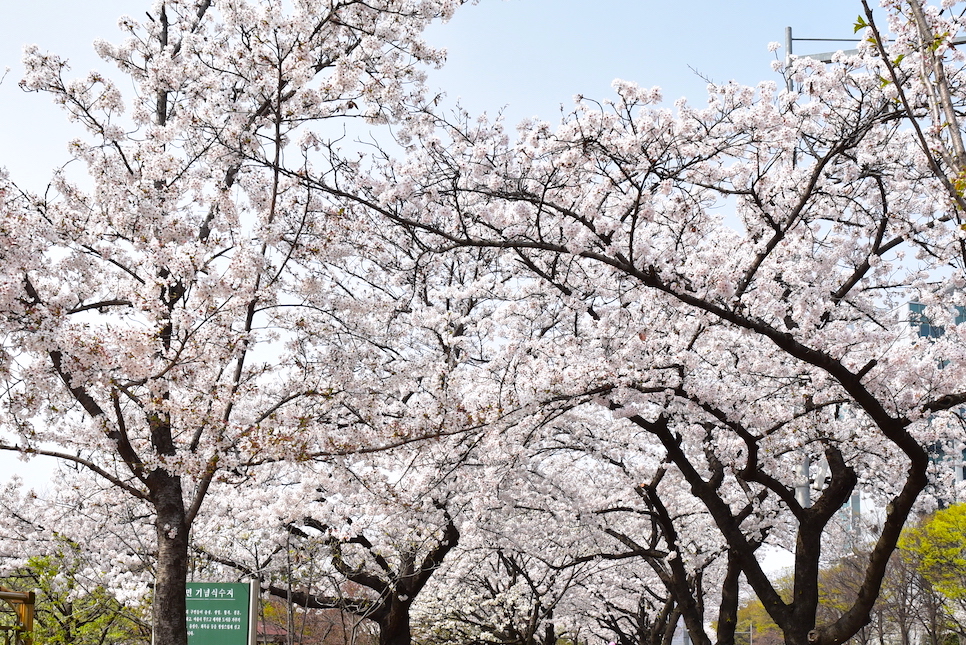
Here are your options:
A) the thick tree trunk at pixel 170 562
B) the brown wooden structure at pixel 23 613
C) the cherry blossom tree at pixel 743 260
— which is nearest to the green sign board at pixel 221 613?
the thick tree trunk at pixel 170 562

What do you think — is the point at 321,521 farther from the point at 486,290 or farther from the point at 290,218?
the point at 290,218

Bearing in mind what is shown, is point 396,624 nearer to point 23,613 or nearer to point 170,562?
point 170,562

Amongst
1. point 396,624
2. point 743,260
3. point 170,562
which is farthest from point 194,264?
point 396,624

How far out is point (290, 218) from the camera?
28.0 ft

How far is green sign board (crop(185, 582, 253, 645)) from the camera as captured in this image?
9.00 m

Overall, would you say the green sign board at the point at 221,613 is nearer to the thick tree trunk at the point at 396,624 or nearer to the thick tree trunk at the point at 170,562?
the thick tree trunk at the point at 170,562

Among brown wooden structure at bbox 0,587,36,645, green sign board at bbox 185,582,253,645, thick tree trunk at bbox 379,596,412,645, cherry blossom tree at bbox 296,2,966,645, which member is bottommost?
brown wooden structure at bbox 0,587,36,645

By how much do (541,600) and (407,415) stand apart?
8.51 meters

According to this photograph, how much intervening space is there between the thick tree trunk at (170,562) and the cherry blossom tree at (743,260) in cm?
287

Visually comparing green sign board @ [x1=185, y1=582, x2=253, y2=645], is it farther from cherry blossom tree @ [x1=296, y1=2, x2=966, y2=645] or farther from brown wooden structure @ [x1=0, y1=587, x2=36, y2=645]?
cherry blossom tree @ [x1=296, y1=2, x2=966, y2=645]

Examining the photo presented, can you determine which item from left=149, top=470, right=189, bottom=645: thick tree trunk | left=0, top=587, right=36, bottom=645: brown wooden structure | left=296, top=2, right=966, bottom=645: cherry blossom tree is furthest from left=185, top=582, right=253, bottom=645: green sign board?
left=296, top=2, right=966, bottom=645: cherry blossom tree

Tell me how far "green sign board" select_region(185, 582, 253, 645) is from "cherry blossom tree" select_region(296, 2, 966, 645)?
12.3 ft

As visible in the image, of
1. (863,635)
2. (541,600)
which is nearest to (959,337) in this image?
(541,600)

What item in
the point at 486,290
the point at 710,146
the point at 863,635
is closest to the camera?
the point at 710,146
